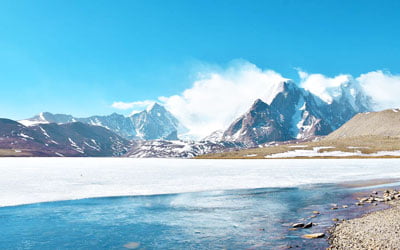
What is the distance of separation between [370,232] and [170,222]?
16.3m

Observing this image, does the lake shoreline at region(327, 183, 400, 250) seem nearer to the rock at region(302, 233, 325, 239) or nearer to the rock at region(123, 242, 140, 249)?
the rock at region(302, 233, 325, 239)

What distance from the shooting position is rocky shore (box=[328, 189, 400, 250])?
19.7 meters

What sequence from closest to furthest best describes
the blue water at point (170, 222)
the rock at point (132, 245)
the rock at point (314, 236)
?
the rock at point (132, 245), the blue water at point (170, 222), the rock at point (314, 236)

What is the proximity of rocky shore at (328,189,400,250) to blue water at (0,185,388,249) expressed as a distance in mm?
1332

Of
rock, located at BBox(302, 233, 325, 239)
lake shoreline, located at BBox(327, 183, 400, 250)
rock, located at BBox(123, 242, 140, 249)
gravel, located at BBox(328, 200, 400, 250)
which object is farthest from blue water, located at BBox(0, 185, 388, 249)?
gravel, located at BBox(328, 200, 400, 250)

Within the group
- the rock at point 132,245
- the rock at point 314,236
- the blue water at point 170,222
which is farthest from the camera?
the rock at point 314,236

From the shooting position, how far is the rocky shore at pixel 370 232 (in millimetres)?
19672

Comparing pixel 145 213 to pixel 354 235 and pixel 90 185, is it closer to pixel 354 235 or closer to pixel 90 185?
pixel 354 235

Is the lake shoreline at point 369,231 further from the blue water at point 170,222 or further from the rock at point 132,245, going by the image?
the rock at point 132,245

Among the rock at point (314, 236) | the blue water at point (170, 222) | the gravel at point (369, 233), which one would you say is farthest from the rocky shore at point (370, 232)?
the blue water at point (170, 222)

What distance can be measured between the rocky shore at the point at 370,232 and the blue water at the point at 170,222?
4.37ft

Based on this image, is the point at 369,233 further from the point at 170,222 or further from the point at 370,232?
the point at 170,222

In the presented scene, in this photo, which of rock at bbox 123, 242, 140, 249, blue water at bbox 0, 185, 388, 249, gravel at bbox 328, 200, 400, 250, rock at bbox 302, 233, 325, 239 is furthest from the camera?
rock at bbox 302, 233, 325, 239

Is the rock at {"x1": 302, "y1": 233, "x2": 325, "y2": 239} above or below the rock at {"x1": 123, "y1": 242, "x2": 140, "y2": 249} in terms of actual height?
below
